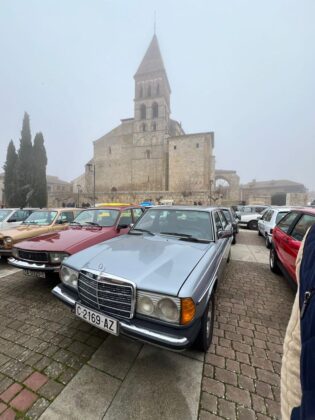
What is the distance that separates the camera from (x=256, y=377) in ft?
6.42

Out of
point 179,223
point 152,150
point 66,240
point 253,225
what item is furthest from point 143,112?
point 179,223

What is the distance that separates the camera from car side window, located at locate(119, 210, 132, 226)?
17.0ft

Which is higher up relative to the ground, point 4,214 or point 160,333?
point 4,214

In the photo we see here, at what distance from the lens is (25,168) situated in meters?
26.3

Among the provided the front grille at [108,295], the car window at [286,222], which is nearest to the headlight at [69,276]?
the front grille at [108,295]

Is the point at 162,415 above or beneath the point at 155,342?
beneath

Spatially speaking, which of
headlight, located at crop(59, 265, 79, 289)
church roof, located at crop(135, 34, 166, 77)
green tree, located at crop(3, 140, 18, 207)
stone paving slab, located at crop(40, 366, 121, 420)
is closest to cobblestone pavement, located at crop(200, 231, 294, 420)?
stone paving slab, located at crop(40, 366, 121, 420)

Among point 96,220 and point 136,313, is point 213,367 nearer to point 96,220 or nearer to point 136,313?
point 136,313

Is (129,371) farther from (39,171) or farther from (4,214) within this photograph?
(39,171)

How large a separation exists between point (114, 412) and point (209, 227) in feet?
8.00

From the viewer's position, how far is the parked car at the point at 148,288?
1779 millimetres

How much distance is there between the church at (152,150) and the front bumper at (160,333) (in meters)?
31.0

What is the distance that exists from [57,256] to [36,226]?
9.41 feet

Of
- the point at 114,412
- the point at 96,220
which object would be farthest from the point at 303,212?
the point at 96,220
